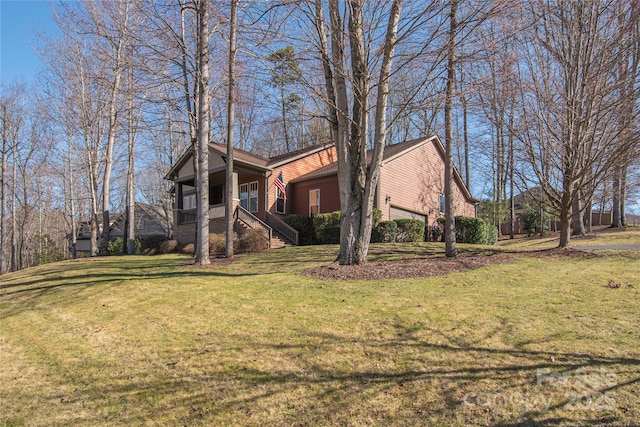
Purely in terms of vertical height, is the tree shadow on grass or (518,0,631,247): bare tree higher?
(518,0,631,247): bare tree

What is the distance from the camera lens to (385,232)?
16594 mm

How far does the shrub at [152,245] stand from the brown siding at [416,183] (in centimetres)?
1214

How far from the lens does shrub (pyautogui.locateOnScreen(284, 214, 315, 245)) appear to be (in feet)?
64.3

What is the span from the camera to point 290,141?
3528cm

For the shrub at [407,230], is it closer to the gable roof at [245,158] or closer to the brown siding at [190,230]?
the gable roof at [245,158]

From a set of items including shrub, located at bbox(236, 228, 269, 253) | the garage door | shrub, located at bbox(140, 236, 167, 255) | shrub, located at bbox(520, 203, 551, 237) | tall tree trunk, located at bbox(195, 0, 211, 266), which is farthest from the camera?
shrub, located at bbox(520, 203, 551, 237)

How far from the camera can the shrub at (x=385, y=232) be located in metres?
16.6

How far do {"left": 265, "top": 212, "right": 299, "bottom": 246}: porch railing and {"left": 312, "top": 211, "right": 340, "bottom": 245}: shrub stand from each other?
121 cm

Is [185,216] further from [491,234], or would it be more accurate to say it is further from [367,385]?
[367,385]

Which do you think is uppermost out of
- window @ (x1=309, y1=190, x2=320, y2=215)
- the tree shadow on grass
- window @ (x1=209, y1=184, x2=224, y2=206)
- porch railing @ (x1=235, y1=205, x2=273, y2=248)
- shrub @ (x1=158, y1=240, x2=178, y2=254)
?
window @ (x1=209, y1=184, x2=224, y2=206)

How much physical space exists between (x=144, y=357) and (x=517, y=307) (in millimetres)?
5063

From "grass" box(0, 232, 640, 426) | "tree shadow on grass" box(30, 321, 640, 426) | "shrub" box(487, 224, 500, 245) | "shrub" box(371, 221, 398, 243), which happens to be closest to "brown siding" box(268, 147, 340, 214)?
"shrub" box(371, 221, 398, 243)

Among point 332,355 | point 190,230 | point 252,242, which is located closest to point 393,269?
point 332,355

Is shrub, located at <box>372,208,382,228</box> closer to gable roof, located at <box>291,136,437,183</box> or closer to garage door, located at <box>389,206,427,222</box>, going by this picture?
garage door, located at <box>389,206,427,222</box>
